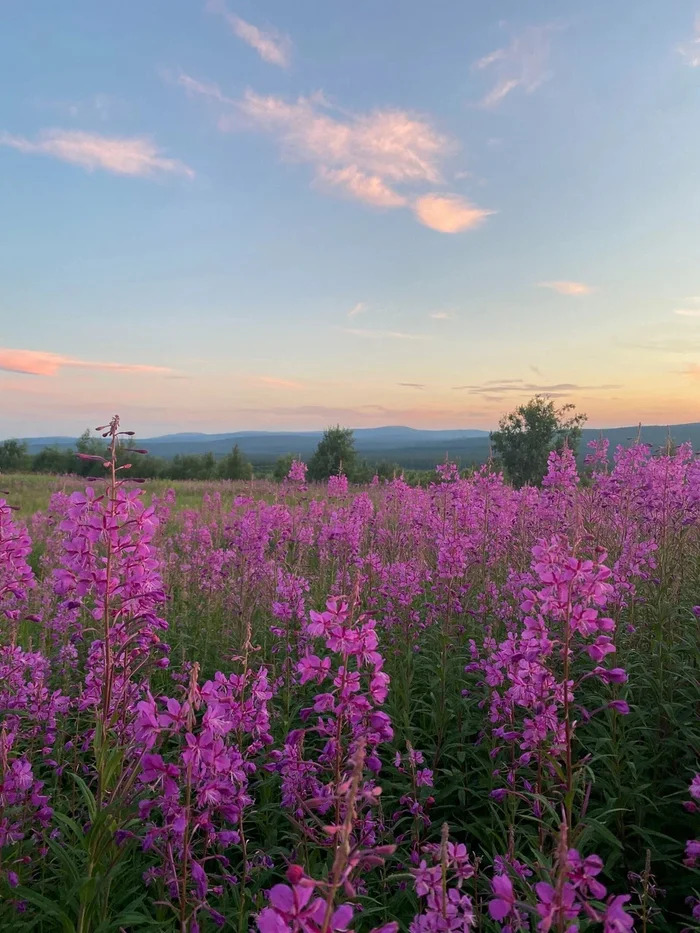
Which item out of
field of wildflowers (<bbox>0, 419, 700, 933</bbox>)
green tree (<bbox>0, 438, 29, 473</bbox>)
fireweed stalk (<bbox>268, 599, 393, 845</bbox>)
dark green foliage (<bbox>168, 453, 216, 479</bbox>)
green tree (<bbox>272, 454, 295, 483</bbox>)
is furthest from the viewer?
green tree (<bbox>0, 438, 29, 473</bbox>)

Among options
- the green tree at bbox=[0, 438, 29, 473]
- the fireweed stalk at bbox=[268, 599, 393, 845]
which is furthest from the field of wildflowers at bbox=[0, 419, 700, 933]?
the green tree at bbox=[0, 438, 29, 473]

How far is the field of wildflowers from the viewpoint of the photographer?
2.16 metres

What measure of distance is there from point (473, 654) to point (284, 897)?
3846 millimetres

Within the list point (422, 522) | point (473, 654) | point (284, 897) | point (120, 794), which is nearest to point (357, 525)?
point (422, 522)

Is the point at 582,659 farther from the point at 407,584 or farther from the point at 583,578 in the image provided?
the point at 583,578

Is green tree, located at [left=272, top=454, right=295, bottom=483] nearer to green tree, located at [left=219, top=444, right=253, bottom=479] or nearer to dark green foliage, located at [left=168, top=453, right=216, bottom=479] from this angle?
green tree, located at [left=219, top=444, right=253, bottom=479]

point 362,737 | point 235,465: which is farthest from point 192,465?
point 362,737

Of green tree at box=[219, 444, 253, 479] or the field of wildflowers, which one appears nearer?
the field of wildflowers

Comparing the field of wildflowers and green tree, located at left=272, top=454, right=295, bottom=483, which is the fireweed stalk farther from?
green tree, located at left=272, top=454, right=295, bottom=483

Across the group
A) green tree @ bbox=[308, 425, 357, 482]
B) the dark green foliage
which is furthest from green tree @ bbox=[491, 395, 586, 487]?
the dark green foliage

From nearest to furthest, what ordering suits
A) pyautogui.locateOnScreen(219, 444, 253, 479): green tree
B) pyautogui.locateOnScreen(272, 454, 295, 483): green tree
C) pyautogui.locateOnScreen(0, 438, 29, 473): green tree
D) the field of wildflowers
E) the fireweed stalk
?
the field of wildflowers, the fireweed stalk, pyautogui.locateOnScreen(272, 454, 295, 483): green tree, pyautogui.locateOnScreen(219, 444, 253, 479): green tree, pyautogui.locateOnScreen(0, 438, 29, 473): green tree

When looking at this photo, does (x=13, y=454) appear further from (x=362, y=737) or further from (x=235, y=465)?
(x=362, y=737)

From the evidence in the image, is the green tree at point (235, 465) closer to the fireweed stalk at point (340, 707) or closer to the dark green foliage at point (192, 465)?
the dark green foliage at point (192, 465)

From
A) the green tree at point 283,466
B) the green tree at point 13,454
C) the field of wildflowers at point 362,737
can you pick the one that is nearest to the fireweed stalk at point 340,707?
the field of wildflowers at point 362,737
